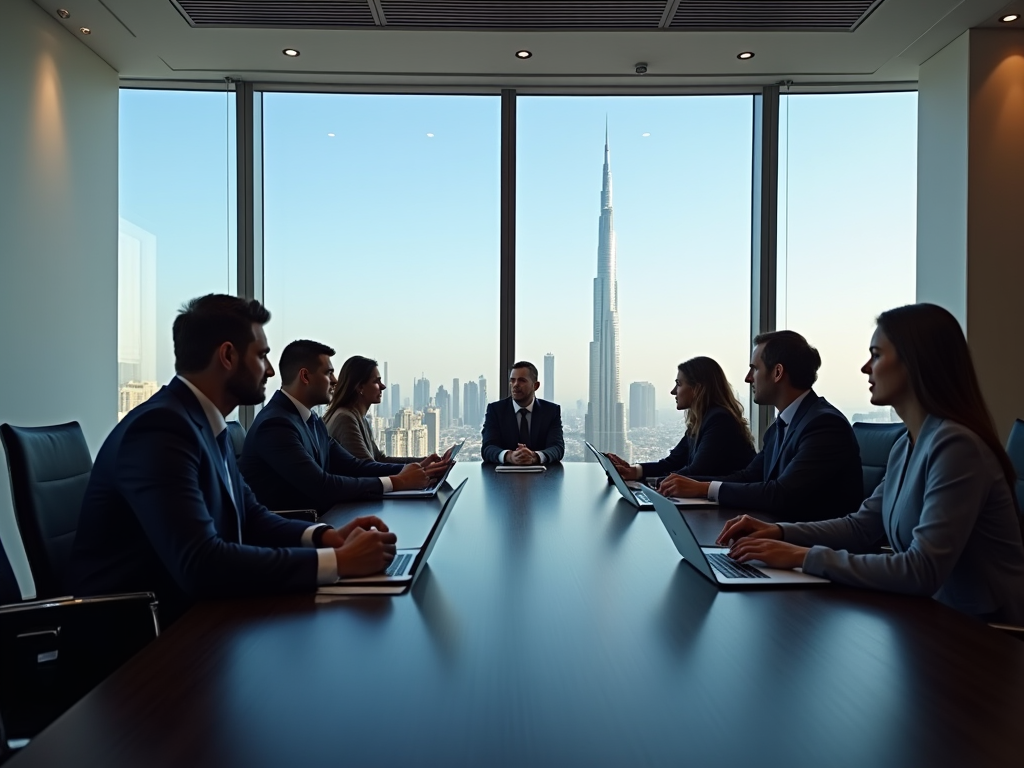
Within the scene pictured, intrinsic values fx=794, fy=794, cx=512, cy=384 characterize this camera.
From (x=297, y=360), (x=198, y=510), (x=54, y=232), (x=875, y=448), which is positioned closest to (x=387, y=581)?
(x=198, y=510)

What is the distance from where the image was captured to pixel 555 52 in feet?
17.6

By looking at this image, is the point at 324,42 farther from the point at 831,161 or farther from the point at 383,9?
the point at 831,161

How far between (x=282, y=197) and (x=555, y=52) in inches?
94.8

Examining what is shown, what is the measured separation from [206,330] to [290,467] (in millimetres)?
1212

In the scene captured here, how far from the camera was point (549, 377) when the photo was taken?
252 inches

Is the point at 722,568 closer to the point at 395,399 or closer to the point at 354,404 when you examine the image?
the point at 354,404

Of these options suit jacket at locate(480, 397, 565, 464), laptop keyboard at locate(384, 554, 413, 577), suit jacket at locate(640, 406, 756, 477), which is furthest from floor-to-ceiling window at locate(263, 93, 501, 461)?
laptop keyboard at locate(384, 554, 413, 577)

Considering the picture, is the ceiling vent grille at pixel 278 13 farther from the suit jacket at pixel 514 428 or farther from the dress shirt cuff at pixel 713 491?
the dress shirt cuff at pixel 713 491

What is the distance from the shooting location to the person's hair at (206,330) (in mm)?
2217

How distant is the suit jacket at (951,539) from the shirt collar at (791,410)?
114 cm

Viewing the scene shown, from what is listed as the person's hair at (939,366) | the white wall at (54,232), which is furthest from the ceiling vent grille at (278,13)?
the person's hair at (939,366)

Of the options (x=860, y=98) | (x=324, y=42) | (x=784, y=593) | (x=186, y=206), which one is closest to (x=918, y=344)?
(x=784, y=593)

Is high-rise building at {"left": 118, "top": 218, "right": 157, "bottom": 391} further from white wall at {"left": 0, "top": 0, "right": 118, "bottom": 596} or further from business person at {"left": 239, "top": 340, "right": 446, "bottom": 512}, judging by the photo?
business person at {"left": 239, "top": 340, "right": 446, "bottom": 512}

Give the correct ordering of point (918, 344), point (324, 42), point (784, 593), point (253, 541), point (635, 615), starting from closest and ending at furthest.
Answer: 1. point (635, 615)
2. point (784, 593)
3. point (918, 344)
4. point (253, 541)
5. point (324, 42)
